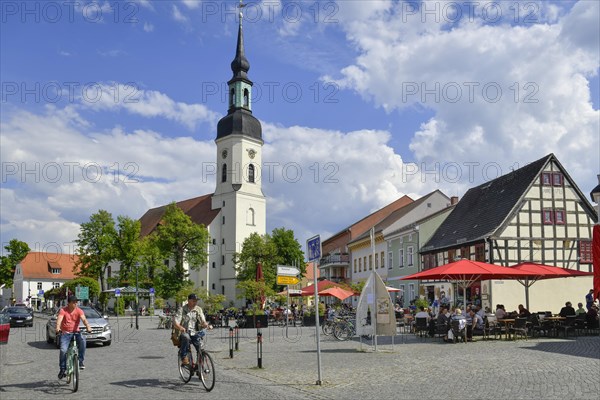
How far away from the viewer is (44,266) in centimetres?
10412

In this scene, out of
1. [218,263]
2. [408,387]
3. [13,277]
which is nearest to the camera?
[408,387]

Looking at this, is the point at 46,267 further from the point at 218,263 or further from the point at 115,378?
the point at 115,378

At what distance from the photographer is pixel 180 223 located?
6875cm

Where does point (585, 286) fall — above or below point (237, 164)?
below

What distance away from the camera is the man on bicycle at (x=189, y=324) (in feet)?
38.9

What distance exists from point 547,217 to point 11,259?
289ft

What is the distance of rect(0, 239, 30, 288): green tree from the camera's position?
98.6 metres

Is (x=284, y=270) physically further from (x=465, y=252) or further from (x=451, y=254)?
(x=451, y=254)

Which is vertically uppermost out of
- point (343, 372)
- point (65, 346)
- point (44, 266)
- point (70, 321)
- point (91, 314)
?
point (44, 266)

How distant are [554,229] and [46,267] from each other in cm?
8760

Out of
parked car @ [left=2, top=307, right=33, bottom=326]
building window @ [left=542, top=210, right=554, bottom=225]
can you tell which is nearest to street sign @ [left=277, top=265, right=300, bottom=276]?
building window @ [left=542, top=210, right=554, bottom=225]

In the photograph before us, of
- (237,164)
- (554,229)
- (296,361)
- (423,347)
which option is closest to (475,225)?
(554,229)

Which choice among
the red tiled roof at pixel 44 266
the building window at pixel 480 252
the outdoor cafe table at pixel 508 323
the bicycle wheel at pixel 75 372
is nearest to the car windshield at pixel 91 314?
the bicycle wheel at pixel 75 372

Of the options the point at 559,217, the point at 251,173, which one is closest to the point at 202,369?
the point at 559,217
